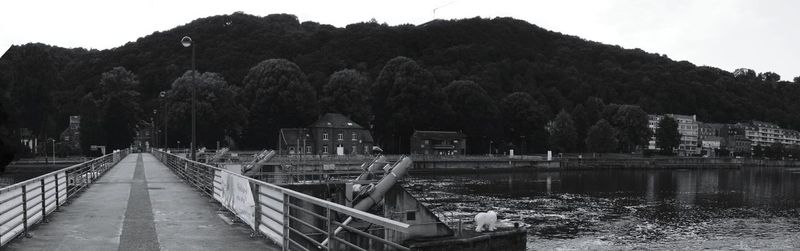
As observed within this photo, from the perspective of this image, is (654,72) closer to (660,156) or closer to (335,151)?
(660,156)

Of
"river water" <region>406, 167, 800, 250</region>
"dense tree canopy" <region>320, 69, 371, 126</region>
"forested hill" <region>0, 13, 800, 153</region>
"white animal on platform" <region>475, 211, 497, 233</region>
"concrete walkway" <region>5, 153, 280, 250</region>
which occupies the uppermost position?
"forested hill" <region>0, 13, 800, 153</region>

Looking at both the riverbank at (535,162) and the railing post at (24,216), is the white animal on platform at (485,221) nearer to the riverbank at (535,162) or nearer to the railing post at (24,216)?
the railing post at (24,216)

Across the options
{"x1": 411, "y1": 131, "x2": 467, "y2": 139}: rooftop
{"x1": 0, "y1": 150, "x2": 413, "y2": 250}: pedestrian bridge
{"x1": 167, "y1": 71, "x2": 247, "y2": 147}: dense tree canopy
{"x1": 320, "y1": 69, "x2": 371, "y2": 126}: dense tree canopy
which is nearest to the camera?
{"x1": 0, "y1": 150, "x2": 413, "y2": 250}: pedestrian bridge

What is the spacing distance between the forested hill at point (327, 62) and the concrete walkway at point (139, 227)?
89312 mm

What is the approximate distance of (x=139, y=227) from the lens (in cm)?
1241

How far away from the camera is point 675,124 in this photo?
154 m

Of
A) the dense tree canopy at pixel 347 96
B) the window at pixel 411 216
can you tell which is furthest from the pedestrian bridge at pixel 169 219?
the dense tree canopy at pixel 347 96

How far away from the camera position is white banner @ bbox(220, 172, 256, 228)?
12183 millimetres

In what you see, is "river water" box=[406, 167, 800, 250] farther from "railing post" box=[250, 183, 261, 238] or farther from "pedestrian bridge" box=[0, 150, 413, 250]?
"railing post" box=[250, 183, 261, 238]

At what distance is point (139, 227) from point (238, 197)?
2.05 m

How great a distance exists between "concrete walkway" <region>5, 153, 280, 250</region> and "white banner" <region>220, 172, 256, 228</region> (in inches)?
11.7

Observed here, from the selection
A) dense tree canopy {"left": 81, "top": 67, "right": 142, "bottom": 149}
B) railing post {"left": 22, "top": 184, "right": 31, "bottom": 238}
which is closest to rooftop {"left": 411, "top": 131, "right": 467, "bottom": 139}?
dense tree canopy {"left": 81, "top": 67, "right": 142, "bottom": 149}

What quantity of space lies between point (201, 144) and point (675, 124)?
372 ft

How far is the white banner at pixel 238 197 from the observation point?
40.0 feet
